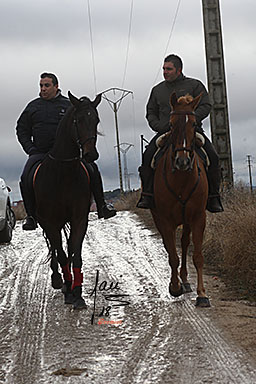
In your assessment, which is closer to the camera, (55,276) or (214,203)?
(214,203)

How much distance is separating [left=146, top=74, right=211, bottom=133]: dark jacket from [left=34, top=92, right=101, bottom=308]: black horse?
3.88 feet

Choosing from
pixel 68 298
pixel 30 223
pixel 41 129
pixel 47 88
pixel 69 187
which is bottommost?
pixel 68 298

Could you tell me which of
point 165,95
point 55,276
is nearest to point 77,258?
point 55,276

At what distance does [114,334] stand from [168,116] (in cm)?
374

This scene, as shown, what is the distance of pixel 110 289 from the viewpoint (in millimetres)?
9641

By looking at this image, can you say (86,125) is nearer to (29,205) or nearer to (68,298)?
(29,205)

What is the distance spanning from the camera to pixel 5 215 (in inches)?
632

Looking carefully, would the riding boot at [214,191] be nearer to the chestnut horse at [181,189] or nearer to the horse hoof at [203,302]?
the chestnut horse at [181,189]

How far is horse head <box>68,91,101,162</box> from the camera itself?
27.1 ft

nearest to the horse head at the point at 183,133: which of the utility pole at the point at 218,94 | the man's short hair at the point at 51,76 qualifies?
the man's short hair at the point at 51,76

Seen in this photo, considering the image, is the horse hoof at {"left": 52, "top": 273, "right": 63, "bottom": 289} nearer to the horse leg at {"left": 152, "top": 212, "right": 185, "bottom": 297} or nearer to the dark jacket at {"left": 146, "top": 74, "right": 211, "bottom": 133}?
the horse leg at {"left": 152, "top": 212, "right": 185, "bottom": 297}

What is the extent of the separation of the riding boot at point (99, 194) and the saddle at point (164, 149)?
2.71 feet

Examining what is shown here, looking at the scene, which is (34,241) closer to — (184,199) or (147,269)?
(147,269)

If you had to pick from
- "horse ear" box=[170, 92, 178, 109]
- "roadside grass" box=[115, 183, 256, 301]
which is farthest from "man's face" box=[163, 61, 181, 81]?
"roadside grass" box=[115, 183, 256, 301]
